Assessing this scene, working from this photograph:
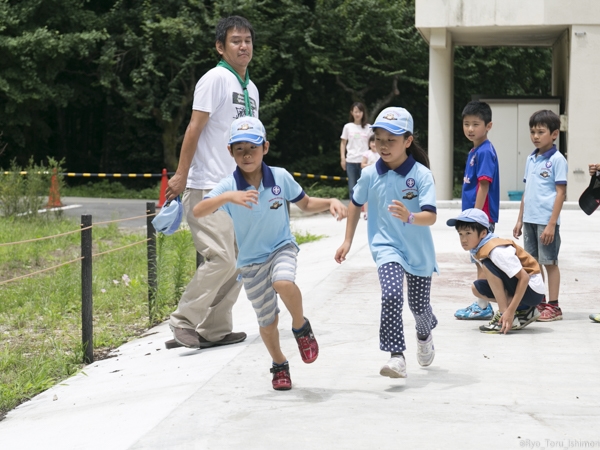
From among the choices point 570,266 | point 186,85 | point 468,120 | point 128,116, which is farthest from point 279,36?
point 468,120

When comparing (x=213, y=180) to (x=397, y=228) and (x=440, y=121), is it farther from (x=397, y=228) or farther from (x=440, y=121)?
(x=440, y=121)

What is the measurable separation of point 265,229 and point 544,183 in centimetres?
287

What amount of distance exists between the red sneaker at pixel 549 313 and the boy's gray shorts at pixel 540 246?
317 millimetres

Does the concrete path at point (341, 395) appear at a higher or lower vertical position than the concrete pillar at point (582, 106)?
lower

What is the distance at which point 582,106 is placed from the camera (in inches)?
722

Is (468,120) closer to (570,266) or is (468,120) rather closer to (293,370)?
(293,370)

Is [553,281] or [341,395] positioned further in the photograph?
[553,281]

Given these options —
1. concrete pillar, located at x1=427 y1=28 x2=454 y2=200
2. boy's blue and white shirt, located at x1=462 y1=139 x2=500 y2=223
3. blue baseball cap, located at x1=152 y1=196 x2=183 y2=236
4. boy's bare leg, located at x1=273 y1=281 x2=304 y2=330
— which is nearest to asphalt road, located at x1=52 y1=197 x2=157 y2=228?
concrete pillar, located at x1=427 y1=28 x2=454 y2=200

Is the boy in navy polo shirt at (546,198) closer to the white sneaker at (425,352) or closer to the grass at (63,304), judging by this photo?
the white sneaker at (425,352)

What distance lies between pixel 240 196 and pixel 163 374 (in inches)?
63.1

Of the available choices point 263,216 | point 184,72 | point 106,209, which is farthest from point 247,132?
point 184,72

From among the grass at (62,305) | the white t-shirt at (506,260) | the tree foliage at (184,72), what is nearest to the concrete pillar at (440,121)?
the tree foliage at (184,72)

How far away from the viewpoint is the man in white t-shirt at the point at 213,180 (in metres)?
6.34

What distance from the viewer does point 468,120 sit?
688 centimetres
